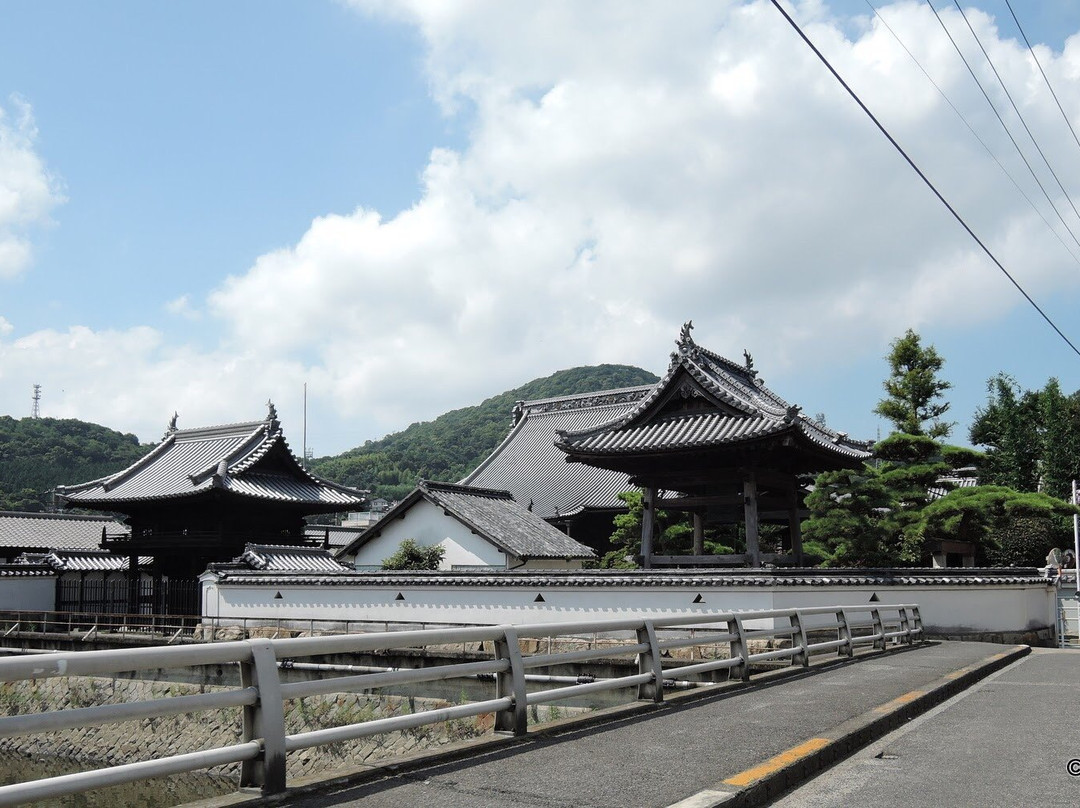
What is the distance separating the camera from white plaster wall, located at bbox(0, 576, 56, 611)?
3394 cm

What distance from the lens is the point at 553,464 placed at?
45.3 metres

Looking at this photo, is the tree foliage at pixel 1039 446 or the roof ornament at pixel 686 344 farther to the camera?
the tree foliage at pixel 1039 446

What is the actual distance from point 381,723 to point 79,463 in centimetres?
9381

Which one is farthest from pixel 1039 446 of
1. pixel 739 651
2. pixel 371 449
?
pixel 371 449

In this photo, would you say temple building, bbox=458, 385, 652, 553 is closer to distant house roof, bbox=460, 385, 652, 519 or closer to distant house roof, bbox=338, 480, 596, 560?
distant house roof, bbox=460, 385, 652, 519

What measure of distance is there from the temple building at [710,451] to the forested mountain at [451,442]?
3007 inches

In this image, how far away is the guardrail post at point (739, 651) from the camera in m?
11.0

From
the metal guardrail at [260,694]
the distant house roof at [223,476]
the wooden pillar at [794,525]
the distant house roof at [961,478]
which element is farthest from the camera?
the distant house roof at [961,478]

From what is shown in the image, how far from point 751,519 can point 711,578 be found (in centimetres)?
301

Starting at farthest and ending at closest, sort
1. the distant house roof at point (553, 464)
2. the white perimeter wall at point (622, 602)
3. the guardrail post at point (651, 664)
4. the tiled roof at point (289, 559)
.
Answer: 1. the distant house roof at point (553, 464)
2. the tiled roof at point (289, 559)
3. the white perimeter wall at point (622, 602)
4. the guardrail post at point (651, 664)

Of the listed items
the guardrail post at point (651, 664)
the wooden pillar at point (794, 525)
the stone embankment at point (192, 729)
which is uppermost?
the wooden pillar at point (794, 525)

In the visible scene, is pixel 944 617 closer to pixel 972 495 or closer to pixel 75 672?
pixel 972 495

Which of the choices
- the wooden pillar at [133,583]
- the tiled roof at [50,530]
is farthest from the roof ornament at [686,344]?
the tiled roof at [50,530]

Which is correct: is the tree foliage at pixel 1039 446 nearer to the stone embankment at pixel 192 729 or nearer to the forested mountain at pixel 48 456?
the stone embankment at pixel 192 729
